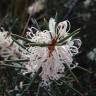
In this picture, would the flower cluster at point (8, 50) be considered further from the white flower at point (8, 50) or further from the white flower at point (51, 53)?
the white flower at point (51, 53)

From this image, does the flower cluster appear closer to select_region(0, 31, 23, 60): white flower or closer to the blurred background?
select_region(0, 31, 23, 60): white flower

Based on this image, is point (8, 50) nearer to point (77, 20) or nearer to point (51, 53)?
point (51, 53)

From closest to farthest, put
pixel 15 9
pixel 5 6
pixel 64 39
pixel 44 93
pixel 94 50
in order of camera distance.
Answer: pixel 64 39, pixel 44 93, pixel 94 50, pixel 15 9, pixel 5 6

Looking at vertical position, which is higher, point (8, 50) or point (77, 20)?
point (77, 20)

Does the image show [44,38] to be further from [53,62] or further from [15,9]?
[15,9]

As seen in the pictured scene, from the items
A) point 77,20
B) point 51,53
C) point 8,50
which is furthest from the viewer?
point 77,20

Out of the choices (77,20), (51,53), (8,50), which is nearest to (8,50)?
(8,50)

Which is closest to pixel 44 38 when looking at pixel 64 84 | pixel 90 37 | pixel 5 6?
pixel 64 84

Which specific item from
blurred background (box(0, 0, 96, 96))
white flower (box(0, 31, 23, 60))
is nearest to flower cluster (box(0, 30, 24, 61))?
white flower (box(0, 31, 23, 60))
